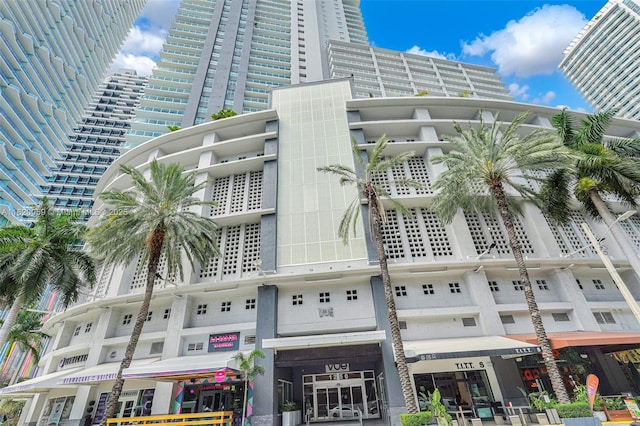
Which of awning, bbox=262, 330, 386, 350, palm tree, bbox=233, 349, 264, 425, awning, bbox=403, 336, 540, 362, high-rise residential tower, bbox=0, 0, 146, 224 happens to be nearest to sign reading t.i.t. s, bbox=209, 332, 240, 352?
palm tree, bbox=233, 349, 264, 425

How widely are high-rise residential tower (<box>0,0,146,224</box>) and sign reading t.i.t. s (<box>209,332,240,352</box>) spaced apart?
149 feet

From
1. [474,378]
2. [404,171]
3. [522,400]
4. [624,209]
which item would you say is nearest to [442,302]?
[474,378]

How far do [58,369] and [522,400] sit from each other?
34.5m

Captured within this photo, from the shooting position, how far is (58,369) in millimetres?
24578

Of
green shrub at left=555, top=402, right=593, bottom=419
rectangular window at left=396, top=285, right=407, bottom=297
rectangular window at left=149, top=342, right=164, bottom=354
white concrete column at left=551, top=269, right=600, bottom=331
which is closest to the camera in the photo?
green shrub at left=555, top=402, right=593, bottom=419

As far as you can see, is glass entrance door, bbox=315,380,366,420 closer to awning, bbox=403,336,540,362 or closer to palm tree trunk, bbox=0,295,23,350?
awning, bbox=403,336,540,362

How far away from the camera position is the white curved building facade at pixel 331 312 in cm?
1748

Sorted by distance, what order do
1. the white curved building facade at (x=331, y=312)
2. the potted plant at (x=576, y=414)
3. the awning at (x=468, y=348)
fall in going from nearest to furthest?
1. the potted plant at (x=576, y=414)
2. the awning at (x=468, y=348)
3. the white curved building facade at (x=331, y=312)

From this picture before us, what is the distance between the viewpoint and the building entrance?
19500mm

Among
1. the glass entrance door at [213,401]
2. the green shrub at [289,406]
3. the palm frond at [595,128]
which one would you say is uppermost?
the palm frond at [595,128]

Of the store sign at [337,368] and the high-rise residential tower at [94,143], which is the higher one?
the high-rise residential tower at [94,143]

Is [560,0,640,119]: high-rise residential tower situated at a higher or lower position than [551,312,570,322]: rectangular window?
higher

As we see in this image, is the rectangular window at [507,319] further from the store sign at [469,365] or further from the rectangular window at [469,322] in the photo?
the store sign at [469,365]

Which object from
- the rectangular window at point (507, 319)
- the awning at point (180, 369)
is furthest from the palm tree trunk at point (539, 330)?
the awning at point (180, 369)
